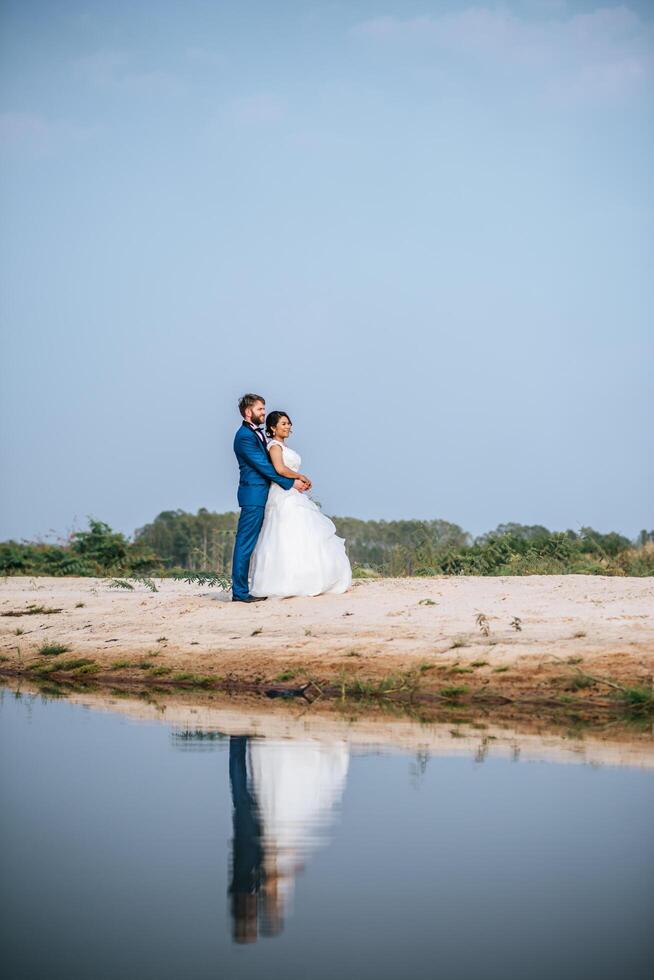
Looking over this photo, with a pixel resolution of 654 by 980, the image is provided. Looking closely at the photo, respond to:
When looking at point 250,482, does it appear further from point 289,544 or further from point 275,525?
point 289,544

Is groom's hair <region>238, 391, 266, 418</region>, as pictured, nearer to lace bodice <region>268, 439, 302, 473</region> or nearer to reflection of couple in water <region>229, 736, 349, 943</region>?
lace bodice <region>268, 439, 302, 473</region>

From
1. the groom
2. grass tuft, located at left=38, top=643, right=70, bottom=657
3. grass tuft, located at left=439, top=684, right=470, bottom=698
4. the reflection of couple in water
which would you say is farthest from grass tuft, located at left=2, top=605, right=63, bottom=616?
the reflection of couple in water

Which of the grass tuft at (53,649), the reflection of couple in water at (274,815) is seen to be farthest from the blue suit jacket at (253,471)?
the reflection of couple in water at (274,815)

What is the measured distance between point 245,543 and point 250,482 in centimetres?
64

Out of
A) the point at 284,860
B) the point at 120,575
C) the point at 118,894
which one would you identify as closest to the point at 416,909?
the point at 284,860

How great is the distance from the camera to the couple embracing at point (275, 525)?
13.6 metres

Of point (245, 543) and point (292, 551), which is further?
point (245, 543)

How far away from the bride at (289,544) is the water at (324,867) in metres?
5.86

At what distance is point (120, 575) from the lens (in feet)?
76.4

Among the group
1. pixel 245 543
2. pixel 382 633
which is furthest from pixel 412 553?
pixel 382 633

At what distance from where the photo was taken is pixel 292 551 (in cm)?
1366

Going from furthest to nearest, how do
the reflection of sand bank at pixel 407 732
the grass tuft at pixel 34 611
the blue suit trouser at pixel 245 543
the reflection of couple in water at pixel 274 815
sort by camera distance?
the grass tuft at pixel 34 611 < the blue suit trouser at pixel 245 543 < the reflection of sand bank at pixel 407 732 < the reflection of couple in water at pixel 274 815

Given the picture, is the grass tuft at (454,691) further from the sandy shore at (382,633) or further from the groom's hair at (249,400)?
the groom's hair at (249,400)

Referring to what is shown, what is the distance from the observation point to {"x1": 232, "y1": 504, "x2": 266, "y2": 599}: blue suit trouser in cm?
1388
